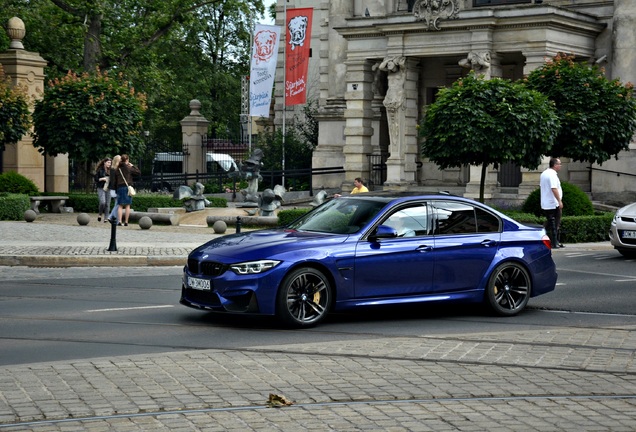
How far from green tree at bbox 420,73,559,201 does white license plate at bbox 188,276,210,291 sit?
16186 millimetres

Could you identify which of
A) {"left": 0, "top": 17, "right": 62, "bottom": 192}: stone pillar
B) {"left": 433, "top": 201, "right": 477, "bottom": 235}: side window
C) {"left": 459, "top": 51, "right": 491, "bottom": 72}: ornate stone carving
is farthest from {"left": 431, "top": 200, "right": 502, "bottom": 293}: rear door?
{"left": 0, "top": 17, "right": 62, "bottom": 192}: stone pillar

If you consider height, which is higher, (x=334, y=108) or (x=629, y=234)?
(x=334, y=108)

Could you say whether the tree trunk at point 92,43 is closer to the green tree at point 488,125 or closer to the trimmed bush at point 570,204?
the green tree at point 488,125

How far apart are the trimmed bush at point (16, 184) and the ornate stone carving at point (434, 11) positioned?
13.1 m

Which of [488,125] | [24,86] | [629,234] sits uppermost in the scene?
[24,86]

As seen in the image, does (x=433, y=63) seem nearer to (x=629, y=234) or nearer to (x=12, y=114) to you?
(x=12, y=114)

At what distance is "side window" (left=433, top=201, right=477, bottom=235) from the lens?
537 inches

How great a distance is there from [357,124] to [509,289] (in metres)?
28.0

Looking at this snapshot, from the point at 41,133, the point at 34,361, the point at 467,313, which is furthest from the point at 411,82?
the point at 34,361

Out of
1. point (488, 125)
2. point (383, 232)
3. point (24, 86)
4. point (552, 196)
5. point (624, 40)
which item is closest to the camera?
point (383, 232)

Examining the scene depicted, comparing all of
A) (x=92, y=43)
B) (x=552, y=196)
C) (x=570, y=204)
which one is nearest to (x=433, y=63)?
(x=92, y=43)

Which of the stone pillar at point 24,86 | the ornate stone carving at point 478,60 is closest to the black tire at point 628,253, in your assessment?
the ornate stone carving at point 478,60

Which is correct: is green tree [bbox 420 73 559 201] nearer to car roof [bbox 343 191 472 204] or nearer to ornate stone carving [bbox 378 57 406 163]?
ornate stone carving [bbox 378 57 406 163]

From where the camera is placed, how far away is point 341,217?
13516 mm
